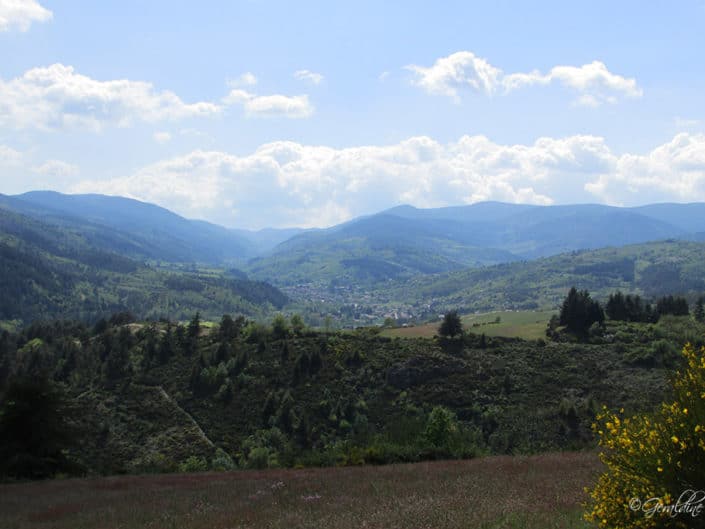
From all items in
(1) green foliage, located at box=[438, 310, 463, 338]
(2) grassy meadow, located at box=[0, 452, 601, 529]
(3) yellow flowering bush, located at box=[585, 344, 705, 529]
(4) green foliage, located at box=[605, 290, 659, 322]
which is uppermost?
(3) yellow flowering bush, located at box=[585, 344, 705, 529]

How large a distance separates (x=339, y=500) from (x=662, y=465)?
9.35 metres

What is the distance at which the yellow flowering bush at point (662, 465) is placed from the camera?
6445mm

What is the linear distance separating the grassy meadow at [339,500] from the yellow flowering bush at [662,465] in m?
2.72

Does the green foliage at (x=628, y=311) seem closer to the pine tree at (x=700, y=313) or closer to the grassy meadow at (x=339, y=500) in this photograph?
the pine tree at (x=700, y=313)

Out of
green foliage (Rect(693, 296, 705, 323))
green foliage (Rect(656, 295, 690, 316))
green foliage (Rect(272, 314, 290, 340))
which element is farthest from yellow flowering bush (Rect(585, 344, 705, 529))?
green foliage (Rect(656, 295, 690, 316))

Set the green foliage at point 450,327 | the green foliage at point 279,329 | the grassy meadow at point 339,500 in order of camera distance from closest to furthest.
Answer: the grassy meadow at point 339,500 → the green foliage at point 450,327 → the green foliage at point 279,329

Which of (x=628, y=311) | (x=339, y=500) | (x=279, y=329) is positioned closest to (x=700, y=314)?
(x=628, y=311)

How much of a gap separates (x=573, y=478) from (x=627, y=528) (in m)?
8.83

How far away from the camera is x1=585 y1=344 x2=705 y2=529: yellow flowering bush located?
6445 millimetres

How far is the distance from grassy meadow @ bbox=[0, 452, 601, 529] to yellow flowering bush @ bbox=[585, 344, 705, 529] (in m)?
2.72

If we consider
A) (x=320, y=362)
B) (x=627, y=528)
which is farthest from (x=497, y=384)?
(x=627, y=528)

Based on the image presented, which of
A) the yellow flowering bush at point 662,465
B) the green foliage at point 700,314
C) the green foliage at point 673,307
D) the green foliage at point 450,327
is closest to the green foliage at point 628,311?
the green foliage at point 673,307

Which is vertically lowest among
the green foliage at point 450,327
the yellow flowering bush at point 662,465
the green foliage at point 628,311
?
the green foliage at point 450,327

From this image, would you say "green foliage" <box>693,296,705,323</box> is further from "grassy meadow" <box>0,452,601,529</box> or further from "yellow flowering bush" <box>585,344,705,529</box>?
"yellow flowering bush" <box>585,344,705,529</box>
